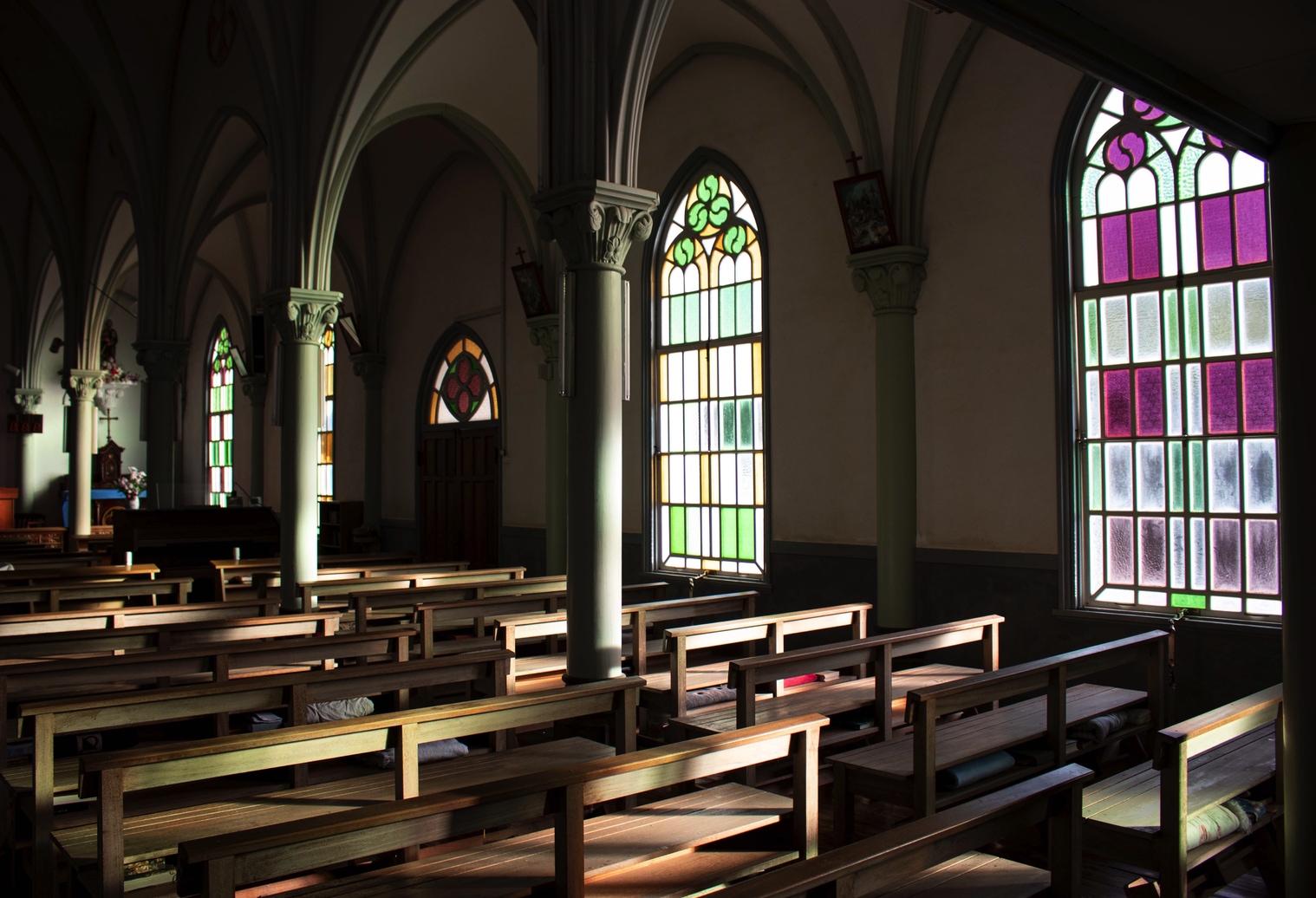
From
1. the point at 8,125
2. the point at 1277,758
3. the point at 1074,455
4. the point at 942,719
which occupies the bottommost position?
the point at 942,719

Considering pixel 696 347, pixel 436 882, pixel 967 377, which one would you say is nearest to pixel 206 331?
pixel 696 347

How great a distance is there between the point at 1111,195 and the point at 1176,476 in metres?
1.99

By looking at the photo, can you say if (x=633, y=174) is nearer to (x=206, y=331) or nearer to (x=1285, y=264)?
(x=1285, y=264)

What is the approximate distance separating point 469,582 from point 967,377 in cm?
411

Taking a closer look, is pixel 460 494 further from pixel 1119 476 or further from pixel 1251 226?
pixel 1251 226

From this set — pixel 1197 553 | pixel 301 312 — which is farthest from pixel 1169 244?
pixel 301 312

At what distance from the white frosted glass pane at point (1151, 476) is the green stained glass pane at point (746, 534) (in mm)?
3550

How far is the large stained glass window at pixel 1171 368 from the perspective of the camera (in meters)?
6.30

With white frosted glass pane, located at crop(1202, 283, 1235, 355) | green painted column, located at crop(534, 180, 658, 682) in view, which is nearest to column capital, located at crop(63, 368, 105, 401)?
green painted column, located at crop(534, 180, 658, 682)

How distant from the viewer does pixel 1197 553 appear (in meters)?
6.53

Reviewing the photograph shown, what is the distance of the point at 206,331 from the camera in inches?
795

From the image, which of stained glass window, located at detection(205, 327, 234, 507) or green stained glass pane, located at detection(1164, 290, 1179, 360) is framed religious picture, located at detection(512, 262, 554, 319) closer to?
green stained glass pane, located at detection(1164, 290, 1179, 360)

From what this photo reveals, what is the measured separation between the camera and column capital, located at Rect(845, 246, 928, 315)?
7.82m

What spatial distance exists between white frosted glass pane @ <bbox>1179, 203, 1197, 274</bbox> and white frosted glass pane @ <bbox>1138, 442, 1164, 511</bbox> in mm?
1171
